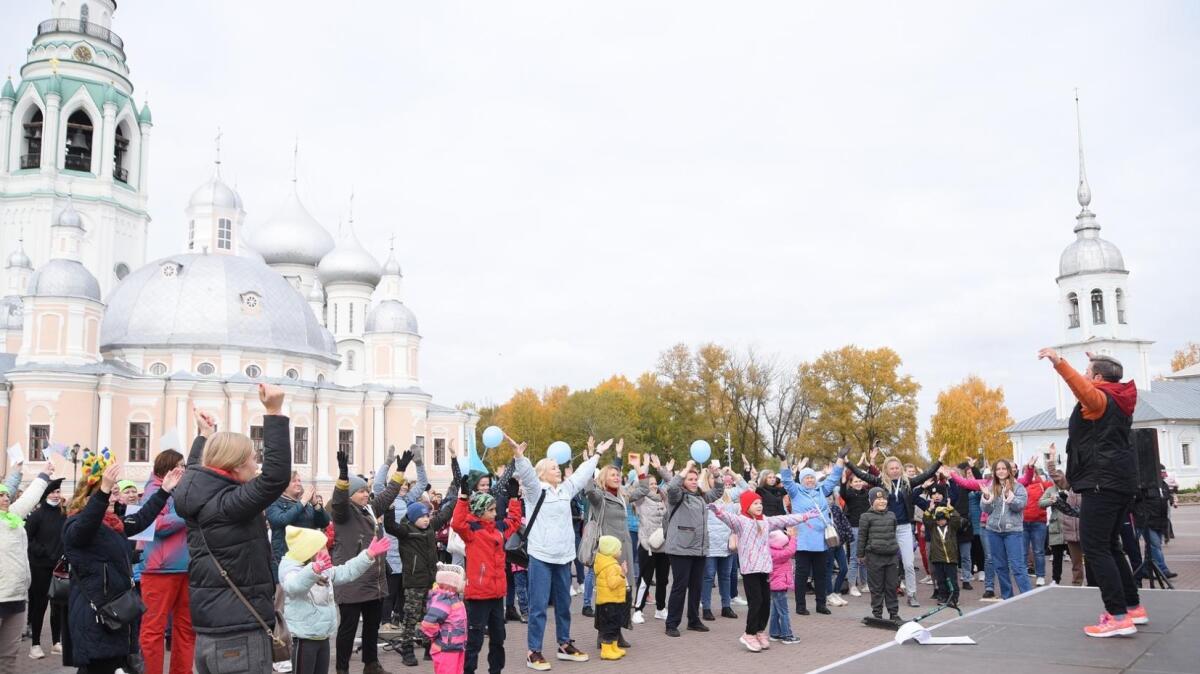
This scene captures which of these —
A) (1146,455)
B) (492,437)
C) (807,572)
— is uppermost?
(492,437)

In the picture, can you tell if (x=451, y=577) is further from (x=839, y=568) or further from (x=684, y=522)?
(x=839, y=568)

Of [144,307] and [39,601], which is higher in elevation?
[144,307]

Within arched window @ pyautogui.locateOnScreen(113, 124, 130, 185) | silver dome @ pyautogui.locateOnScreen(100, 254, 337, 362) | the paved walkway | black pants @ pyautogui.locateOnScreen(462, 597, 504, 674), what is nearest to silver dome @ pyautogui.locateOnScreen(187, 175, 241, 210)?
silver dome @ pyautogui.locateOnScreen(100, 254, 337, 362)

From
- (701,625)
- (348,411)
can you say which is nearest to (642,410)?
(348,411)

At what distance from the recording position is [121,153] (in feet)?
203

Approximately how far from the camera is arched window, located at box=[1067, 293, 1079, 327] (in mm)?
58344

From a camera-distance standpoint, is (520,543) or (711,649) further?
(711,649)

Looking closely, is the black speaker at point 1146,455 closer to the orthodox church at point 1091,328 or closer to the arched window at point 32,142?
the orthodox church at point 1091,328

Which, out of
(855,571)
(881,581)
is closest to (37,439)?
(855,571)

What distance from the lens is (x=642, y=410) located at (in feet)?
224

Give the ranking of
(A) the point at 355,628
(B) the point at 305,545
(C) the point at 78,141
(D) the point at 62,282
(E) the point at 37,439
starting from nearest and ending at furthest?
(B) the point at 305,545 < (A) the point at 355,628 < (E) the point at 37,439 < (D) the point at 62,282 < (C) the point at 78,141

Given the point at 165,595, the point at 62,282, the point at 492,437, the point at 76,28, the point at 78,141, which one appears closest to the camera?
the point at 165,595

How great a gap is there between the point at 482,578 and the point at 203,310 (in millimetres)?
45798

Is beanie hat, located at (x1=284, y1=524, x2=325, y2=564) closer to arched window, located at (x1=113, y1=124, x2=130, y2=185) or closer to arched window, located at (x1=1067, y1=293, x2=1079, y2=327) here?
arched window, located at (x1=1067, y1=293, x2=1079, y2=327)
